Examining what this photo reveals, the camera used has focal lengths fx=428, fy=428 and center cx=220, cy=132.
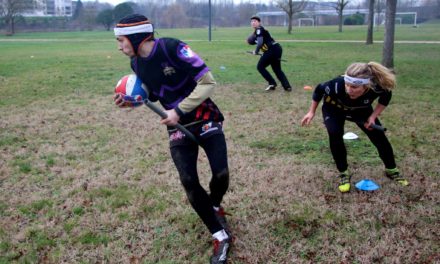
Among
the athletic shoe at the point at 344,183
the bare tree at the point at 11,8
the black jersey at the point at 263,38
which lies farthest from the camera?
the bare tree at the point at 11,8

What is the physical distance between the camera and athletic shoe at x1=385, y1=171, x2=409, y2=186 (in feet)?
16.7

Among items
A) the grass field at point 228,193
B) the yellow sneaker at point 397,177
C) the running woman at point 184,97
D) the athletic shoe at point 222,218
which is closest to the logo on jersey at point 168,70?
the running woman at point 184,97

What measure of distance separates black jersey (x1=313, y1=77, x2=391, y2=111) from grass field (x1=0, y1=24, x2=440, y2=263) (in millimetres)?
1015

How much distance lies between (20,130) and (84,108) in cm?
195

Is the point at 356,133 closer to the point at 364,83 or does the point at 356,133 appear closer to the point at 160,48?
the point at 364,83

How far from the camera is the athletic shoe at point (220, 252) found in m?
3.65

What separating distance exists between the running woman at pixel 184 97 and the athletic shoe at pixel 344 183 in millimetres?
1749

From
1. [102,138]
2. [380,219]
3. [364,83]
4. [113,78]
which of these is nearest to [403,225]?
[380,219]

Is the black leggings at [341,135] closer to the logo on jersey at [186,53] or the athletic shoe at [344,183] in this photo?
the athletic shoe at [344,183]

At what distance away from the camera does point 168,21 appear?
85438 millimetres

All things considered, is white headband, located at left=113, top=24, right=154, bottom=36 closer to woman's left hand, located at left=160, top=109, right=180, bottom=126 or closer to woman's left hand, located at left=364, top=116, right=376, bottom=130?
woman's left hand, located at left=160, top=109, right=180, bottom=126

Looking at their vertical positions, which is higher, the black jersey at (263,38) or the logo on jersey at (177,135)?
the black jersey at (263,38)

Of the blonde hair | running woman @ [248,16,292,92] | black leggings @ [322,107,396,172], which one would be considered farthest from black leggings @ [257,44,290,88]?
the blonde hair

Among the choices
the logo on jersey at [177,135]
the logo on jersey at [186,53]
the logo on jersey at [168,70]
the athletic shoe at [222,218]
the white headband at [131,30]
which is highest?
the white headband at [131,30]
